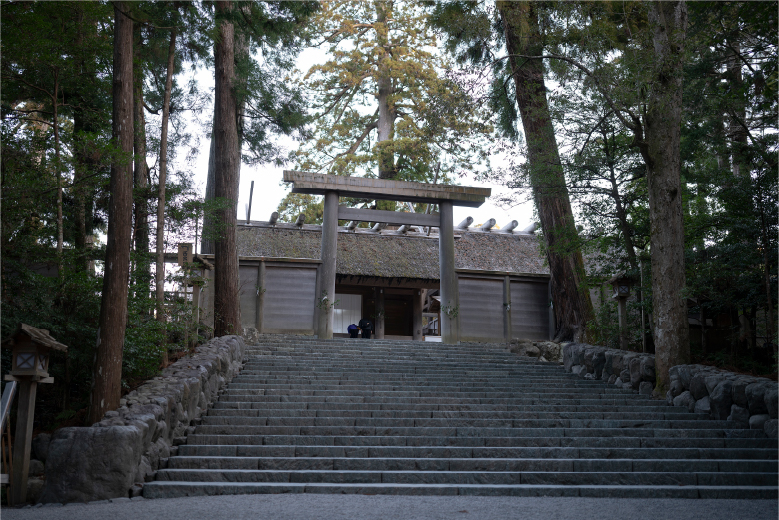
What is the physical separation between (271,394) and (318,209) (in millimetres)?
13417

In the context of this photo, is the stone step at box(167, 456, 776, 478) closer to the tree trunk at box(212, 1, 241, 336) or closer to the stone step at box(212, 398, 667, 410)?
the stone step at box(212, 398, 667, 410)

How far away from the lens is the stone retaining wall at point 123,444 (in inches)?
204

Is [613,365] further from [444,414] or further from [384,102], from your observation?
[384,102]

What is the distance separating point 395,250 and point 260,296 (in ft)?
16.0

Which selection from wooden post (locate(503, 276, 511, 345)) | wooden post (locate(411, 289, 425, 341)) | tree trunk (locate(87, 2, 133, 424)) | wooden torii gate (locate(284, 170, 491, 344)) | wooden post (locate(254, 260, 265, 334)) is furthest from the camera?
wooden post (locate(411, 289, 425, 341))

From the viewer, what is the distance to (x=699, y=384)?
8062 millimetres

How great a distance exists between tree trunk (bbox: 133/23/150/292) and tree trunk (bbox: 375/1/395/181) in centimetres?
1010

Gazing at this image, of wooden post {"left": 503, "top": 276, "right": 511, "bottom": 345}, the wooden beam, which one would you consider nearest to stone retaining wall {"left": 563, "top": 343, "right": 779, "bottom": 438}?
the wooden beam

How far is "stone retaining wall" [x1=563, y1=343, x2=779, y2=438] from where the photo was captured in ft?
23.2

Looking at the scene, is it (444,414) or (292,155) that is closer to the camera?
(444,414)

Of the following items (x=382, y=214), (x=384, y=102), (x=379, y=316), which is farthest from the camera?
(x=384, y=102)

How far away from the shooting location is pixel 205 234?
10680 mm

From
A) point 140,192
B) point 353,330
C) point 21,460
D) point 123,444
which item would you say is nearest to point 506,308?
point 353,330

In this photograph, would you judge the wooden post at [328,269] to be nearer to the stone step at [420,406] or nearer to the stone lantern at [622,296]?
the stone step at [420,406]
